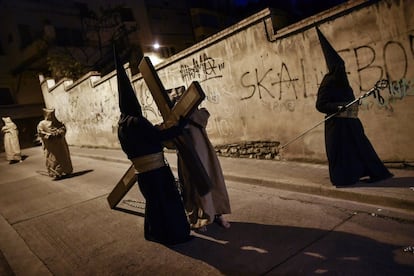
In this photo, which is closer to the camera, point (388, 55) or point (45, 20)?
point (388, 55)

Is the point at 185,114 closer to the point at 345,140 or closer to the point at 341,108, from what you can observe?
the point at 341,108

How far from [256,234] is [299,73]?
143 inches

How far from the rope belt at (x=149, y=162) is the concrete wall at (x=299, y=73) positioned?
11.9 ft

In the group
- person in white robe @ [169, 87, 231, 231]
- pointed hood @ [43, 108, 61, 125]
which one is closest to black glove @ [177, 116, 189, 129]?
person in white robe @ [169, 87, 231, 231]

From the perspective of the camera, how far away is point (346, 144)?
15.1ft

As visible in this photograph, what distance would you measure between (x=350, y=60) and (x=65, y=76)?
17.9 m

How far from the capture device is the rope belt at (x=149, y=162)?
3.82 metres

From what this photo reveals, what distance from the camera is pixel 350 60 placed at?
5371 millimetres

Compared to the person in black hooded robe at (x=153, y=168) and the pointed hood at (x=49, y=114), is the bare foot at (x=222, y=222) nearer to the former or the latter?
the person in black hooded robe at (x=153, y=168)

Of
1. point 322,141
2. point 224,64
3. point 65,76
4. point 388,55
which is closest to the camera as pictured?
point 388,55

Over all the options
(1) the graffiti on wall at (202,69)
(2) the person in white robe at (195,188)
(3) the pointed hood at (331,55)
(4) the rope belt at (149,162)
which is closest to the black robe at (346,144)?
(3) the pointed hood at (331,55)

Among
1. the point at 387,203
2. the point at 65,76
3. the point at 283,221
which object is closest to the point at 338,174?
the point at 387,203

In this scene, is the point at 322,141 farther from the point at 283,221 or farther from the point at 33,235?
the point at 33,235

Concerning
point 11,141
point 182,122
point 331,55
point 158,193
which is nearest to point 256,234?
point 158,193
